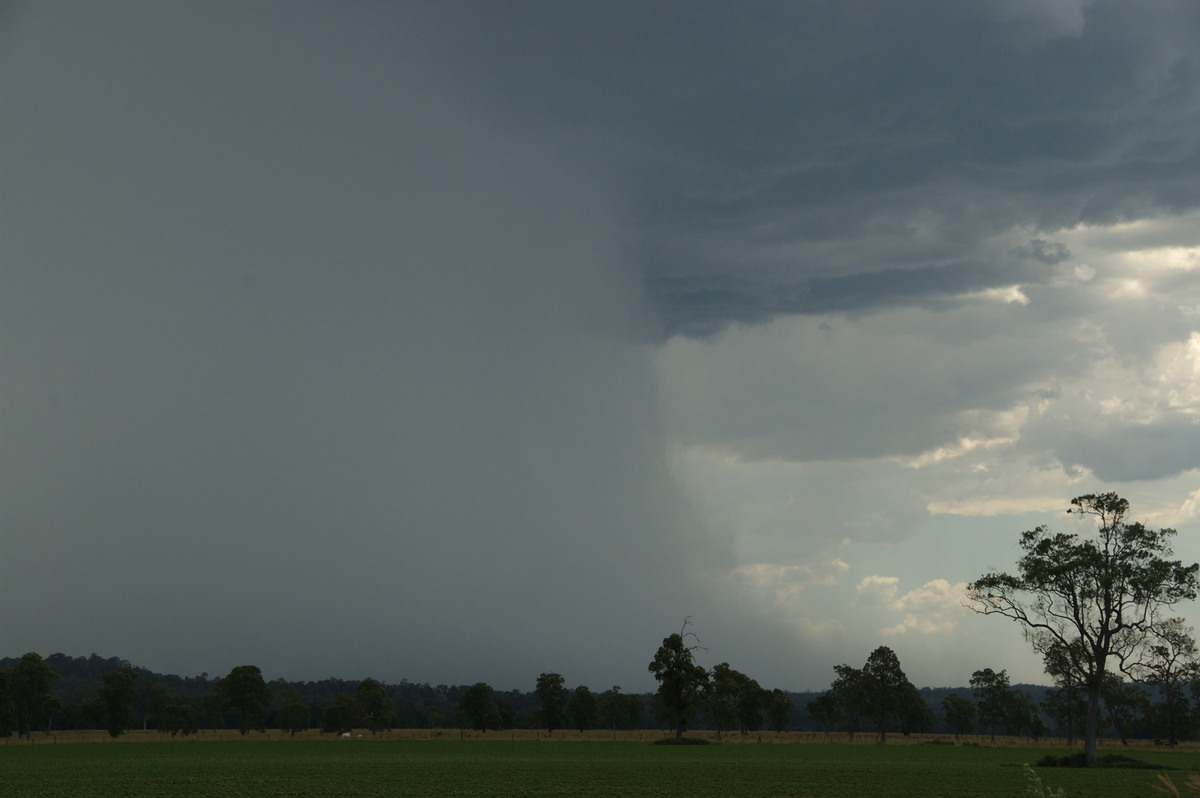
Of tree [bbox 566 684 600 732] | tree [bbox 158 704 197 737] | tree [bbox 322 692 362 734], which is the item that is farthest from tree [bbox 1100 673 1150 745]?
tree [bbox 158 704 197 737]

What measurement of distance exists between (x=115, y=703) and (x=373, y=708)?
151 feet

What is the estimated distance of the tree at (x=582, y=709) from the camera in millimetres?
184250

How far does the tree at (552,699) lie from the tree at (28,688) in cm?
8906

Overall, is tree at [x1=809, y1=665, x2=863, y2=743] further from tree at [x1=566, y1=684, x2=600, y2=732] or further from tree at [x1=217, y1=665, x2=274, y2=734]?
tree at [x1=217, y1=665, x2=274, y2=734]

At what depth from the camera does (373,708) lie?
178250mm

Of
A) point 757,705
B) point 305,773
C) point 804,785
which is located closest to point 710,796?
point 804,785

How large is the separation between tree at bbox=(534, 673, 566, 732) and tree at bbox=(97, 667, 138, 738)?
76.3 metres

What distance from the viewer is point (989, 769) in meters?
68.3

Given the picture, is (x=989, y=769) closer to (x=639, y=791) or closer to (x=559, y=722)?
(x=639, y=791)

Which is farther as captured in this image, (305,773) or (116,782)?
(305,773)

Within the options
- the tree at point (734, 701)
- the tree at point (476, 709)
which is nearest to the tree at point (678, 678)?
the tree at point (734, 701)

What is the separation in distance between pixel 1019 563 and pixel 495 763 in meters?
45.3

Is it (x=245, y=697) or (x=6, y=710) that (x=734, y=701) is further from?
(x=6, y=710)

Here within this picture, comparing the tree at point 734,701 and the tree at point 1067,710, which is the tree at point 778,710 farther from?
the tree at point 1067,710
